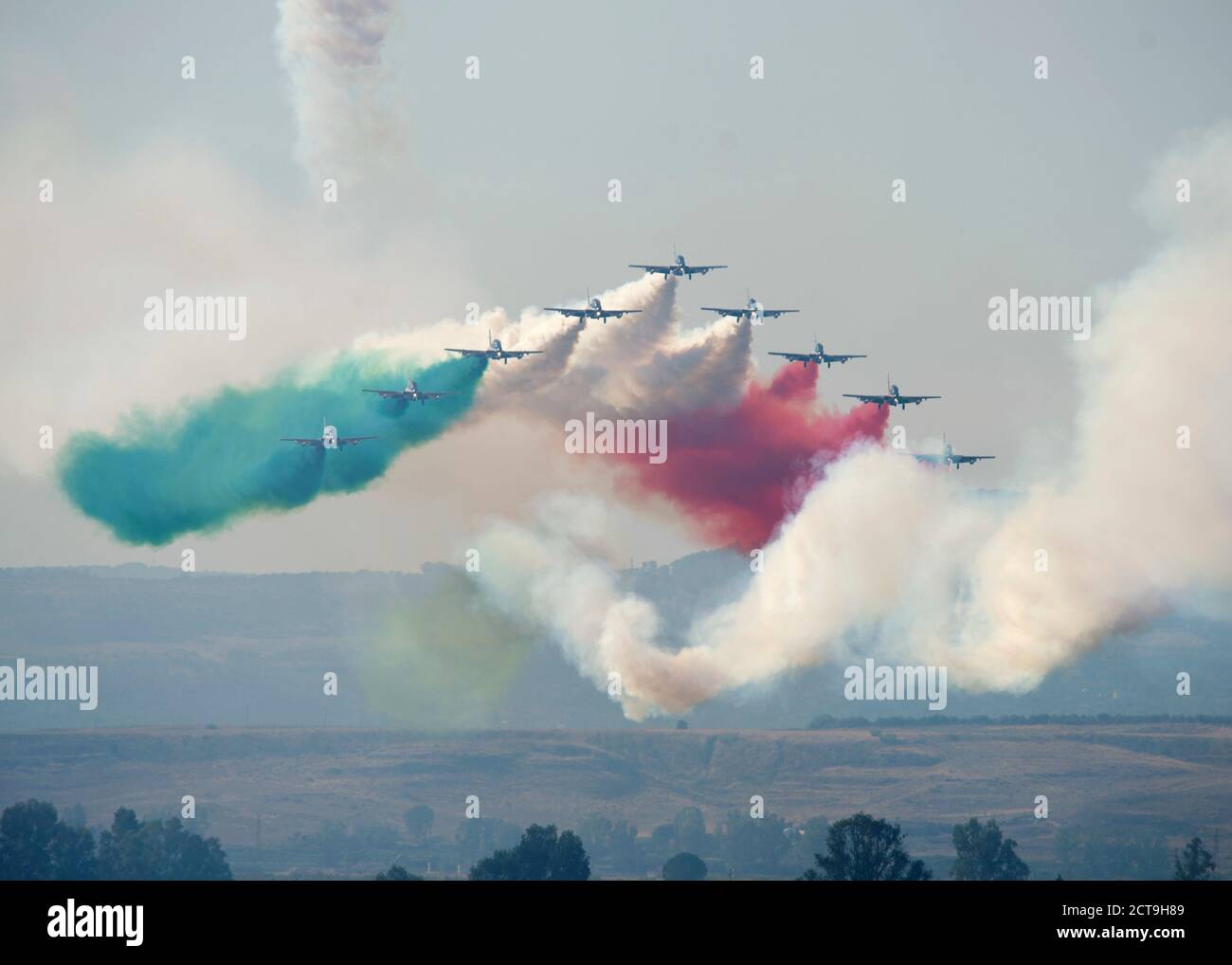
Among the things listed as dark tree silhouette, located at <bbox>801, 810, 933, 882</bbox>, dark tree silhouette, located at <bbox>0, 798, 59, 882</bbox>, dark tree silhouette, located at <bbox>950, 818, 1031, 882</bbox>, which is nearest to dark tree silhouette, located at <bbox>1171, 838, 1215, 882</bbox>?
dark tree silhouette, located at <bbox>950, 818, 1031, 882</bbox>

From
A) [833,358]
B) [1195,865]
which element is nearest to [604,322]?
[833,358]

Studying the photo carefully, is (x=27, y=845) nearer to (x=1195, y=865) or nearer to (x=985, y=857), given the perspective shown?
(x=985, y=857)

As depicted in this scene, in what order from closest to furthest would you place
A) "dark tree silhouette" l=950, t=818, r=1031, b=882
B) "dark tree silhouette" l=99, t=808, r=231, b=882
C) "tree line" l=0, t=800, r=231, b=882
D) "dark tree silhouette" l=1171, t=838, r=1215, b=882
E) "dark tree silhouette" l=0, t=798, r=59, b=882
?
"dark tree silhouette" l=950, t=818, r=1031, b=882 → "dark tree silhouette" l=0, t=798, r=59, b=882 → "tree line" l=0, t=800, r=231, b=882 → "dark tree silhouette" l=1171, t=838, r=1215, b=882 → "dark tree silhouette" l=99, t=808, r=231, b=882

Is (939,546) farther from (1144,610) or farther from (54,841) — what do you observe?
(54,841)

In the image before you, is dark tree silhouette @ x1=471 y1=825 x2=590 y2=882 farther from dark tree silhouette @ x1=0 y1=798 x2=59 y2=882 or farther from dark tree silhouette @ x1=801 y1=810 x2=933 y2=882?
dark tree silhouette @ x1=0 y1=798 x2=59 y2=882
